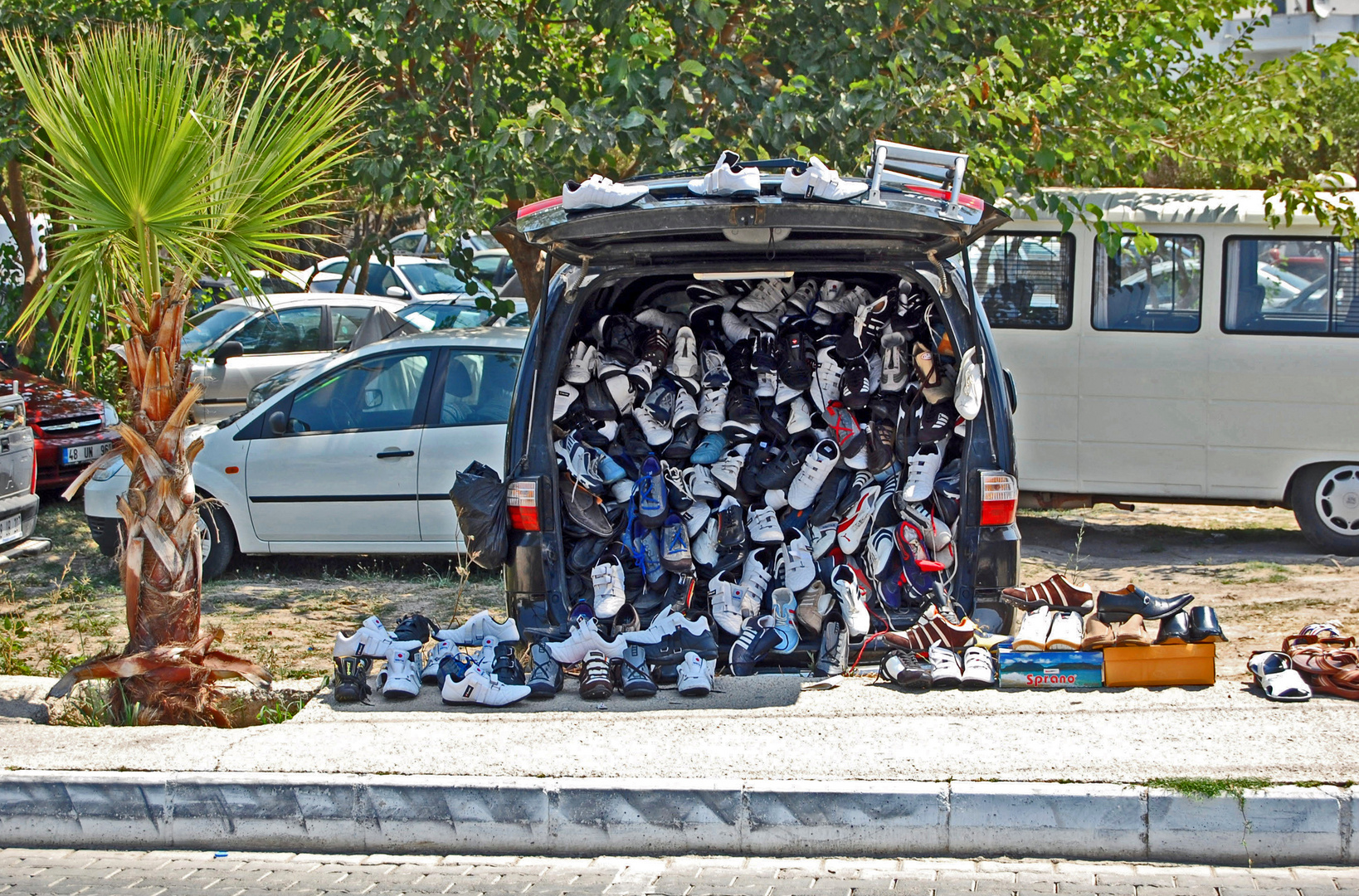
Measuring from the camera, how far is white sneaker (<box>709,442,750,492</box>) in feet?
20.7

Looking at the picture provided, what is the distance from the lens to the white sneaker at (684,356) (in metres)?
6.42

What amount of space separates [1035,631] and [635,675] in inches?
65.9

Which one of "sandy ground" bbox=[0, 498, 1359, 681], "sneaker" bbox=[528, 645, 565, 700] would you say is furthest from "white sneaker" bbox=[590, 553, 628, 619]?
"sandy ground" bbox=[0, 498, 1359, 681]

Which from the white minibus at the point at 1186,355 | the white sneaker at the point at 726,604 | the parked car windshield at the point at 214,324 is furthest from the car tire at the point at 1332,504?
the parked car windshield at the point at 214,324

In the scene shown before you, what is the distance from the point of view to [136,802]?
4730mm

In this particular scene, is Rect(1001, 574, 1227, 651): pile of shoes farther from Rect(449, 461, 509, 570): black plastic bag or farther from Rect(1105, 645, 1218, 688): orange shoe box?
Rect(449, 461, 509, 570): black plastic bag

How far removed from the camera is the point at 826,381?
6355 millimetres

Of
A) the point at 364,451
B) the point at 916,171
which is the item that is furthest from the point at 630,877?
the point at 364,451

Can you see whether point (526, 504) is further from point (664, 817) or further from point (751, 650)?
point (664, 817)

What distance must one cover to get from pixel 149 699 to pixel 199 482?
9.57 feet

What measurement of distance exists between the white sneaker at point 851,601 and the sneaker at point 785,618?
0.69 feet

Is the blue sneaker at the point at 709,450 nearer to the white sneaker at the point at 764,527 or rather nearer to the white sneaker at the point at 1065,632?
the white sneaker at the point at 764,527

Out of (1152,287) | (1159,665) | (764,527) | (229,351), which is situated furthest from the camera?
(229,351)

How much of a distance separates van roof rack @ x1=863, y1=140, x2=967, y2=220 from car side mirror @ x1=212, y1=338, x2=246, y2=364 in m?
9.06
